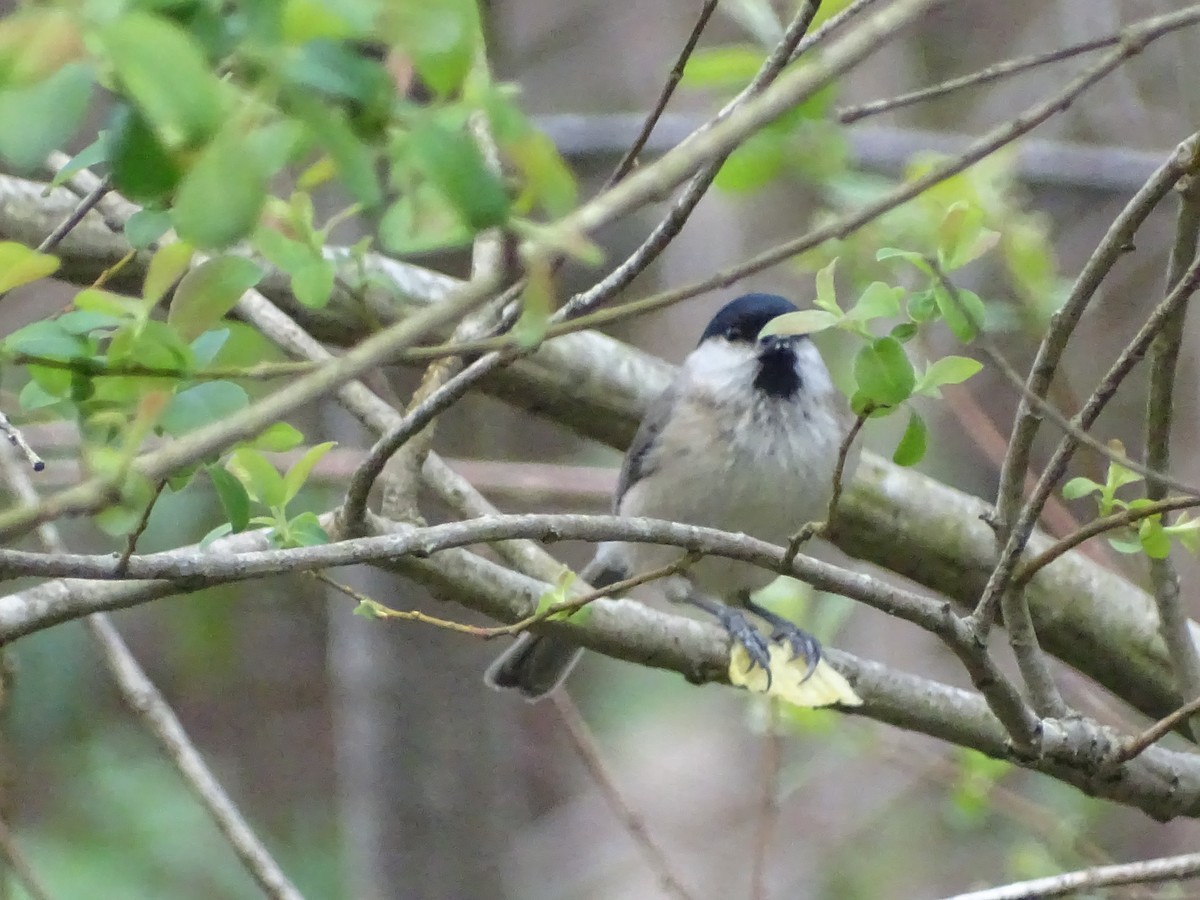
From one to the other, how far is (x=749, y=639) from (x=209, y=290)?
4.61ft

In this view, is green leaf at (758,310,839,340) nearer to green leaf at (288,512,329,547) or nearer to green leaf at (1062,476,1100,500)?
green leaf at (1062,476,1100,500)

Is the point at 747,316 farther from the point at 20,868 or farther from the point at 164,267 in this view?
the point at 164,267

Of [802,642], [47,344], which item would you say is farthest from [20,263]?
[802,642]

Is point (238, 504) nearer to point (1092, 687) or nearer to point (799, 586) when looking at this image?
point (799, 586)

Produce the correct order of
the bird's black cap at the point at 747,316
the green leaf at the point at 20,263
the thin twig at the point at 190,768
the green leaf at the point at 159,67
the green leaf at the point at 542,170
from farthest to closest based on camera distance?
the bird's black cap at the point at 747,316 → the thin twig at the point at 190,768 → the green leaf at the point at 20,263 → the green leaf at the point at 542,170 → the green leaf at the point at 159,67

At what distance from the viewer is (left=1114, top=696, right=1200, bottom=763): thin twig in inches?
60.8

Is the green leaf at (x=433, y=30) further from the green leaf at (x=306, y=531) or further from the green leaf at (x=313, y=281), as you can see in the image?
the green leaf at (x=306, y=531)

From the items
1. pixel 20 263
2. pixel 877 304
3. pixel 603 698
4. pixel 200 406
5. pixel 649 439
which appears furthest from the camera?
pixel 603 698

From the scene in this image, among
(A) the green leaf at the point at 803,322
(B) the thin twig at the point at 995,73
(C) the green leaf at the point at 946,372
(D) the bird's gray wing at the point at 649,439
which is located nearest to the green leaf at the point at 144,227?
(A) the green leaf at the point at 803,322

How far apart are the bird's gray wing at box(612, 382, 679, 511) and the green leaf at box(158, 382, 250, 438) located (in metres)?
1.67

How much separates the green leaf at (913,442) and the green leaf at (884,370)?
15cm

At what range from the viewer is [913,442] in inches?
56.4

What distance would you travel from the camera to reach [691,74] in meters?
1.40

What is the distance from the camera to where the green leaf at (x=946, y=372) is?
1.35 m
